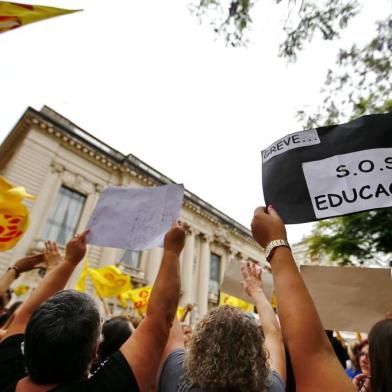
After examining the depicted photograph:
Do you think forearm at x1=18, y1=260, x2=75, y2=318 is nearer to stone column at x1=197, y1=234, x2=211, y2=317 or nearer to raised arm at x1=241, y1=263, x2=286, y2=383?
raised arm at x1=241, y1=263, x2=286, y2=383

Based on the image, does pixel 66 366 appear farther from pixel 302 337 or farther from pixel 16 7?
pixel 16 7

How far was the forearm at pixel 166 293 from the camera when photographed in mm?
1340

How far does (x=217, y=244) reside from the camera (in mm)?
31156

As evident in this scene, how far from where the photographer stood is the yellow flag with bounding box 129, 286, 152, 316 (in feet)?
28.4

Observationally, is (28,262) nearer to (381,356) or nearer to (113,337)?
(113,337)

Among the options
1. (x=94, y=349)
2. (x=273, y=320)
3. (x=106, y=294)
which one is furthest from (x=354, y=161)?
(x=106, y=294)

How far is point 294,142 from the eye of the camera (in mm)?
1884

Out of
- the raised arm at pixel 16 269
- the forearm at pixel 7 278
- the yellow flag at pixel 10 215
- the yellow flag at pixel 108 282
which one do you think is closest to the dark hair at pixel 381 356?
the raised arm at pixel 16 269

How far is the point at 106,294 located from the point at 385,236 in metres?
7.86

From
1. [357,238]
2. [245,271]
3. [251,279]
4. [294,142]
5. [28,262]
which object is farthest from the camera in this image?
[357,238]

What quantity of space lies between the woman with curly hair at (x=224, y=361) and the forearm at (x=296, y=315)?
0.19 metres

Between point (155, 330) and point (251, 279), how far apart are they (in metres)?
1.26

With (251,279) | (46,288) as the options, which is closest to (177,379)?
(46,288)

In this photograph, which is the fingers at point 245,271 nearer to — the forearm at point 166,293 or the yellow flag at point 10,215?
the forearm at point 166,293
